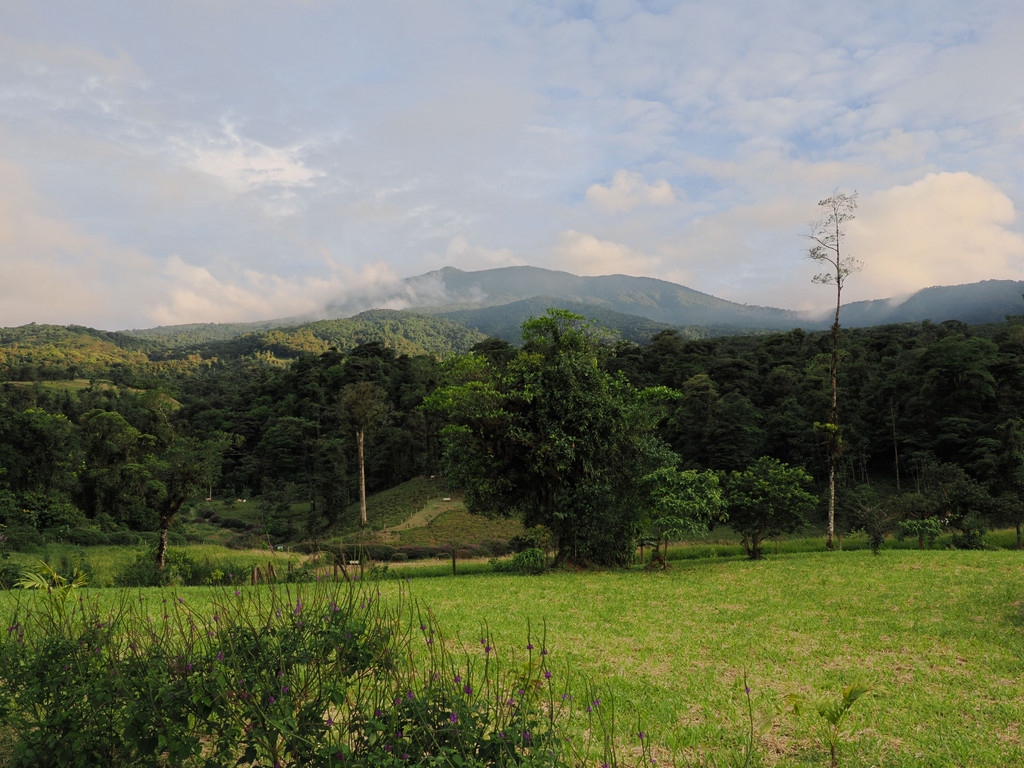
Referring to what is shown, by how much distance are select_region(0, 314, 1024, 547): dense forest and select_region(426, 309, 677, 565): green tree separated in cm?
161

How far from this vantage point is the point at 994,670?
21.4 ft

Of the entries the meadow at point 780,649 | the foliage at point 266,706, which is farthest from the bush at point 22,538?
the foliage at point 266,706

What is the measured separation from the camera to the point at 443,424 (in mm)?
22016

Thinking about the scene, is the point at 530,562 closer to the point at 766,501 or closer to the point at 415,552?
the point at 766,501

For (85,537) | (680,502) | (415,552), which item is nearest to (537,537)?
(680,502)

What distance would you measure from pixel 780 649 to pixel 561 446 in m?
9.37

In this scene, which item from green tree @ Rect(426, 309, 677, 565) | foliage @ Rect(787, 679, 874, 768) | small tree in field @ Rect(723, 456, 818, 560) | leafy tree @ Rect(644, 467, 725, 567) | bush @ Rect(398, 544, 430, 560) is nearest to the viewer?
foliage @ Rect(787, 679, 874, 768)

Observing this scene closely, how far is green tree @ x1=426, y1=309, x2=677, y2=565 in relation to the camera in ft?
56.2

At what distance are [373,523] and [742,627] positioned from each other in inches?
1286

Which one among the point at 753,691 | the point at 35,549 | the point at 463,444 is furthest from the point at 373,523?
the point at 753,691

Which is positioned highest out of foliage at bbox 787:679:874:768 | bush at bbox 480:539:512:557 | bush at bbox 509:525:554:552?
foliage at bbox 787:679:874:768

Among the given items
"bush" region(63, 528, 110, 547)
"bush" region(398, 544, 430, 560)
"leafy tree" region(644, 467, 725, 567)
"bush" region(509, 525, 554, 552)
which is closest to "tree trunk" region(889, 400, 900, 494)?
"leafy tree" region(644, 467, 725, 567)

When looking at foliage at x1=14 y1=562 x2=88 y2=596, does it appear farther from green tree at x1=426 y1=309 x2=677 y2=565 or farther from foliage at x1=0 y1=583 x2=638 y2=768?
green tree at x1=426 y1=309 x2=677 y2=565

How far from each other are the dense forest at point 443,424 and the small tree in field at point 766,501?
234 centimetres
